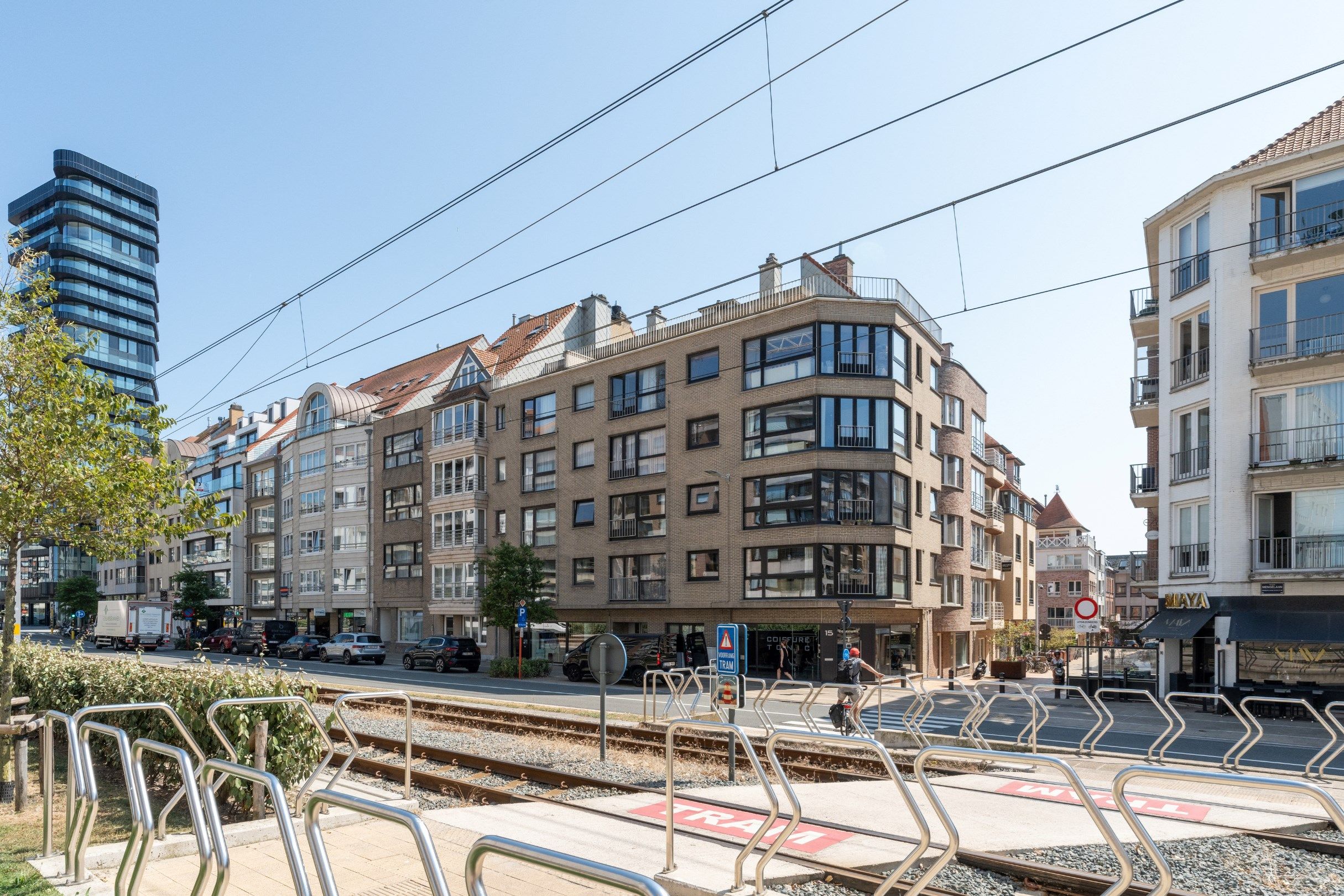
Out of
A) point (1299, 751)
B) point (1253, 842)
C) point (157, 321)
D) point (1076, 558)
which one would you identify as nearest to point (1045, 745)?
point (1299, 751)

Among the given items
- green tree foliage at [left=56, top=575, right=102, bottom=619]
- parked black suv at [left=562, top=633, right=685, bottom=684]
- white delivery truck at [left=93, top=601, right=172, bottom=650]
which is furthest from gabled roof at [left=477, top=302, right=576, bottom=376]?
green tree foliage at [left=56, top=575, right=102, bottom=619]

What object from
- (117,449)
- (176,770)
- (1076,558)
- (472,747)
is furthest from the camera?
(1076,558)

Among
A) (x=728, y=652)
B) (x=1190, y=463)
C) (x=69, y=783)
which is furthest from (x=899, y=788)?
(x=1190, y=463)

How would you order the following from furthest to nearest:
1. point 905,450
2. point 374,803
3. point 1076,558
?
point 1076,558, point 905,450, point 374,803

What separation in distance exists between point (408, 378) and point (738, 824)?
187 ft

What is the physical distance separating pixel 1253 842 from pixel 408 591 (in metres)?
50.1

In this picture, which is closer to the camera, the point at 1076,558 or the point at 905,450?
the point at 905,450

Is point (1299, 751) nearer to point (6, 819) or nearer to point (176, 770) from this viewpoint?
point (176, 770)

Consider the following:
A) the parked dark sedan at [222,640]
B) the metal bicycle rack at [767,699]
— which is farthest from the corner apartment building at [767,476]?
the parked dark sedan at [222,640]

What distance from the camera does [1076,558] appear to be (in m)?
93.5

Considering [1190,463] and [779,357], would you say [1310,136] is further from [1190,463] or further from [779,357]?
[779,357]

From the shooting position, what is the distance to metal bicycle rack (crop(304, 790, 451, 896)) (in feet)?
12.6

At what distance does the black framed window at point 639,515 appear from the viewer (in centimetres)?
4166

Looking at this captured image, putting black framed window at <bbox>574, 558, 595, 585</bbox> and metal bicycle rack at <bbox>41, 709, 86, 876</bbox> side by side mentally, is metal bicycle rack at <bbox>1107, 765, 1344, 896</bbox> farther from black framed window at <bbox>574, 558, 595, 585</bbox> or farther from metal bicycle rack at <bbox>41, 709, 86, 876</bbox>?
black framed window at <bbox>574, 558, 595, 585</bbox>
